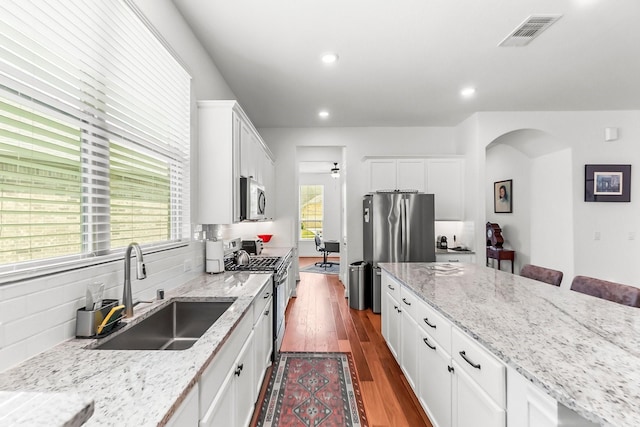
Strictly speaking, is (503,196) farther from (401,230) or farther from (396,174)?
(401,230)

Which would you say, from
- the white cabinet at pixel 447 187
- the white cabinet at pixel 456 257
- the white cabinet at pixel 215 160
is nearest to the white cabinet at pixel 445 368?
the white cabinet at pixel 215 160

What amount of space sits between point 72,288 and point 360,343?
2761mm

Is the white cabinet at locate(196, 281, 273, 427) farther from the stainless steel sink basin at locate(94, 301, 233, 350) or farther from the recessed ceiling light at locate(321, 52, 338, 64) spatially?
the recessed ceiling light at locate(321, 52, 338, 64)

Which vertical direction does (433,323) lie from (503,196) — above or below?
below

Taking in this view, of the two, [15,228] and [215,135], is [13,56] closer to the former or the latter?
[15,228]

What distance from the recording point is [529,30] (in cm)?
250

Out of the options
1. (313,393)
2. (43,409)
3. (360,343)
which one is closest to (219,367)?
(43,409)

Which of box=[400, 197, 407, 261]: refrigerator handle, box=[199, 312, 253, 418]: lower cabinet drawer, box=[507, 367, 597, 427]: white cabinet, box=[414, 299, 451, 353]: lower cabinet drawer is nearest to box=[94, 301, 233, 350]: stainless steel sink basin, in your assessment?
box=[199, 312, 253, 418]: lower cabinet drawer

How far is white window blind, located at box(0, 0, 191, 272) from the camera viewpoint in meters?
1.04

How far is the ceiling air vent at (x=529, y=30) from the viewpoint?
7.66 ft

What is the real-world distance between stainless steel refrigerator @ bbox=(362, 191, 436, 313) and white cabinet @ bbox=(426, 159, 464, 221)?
59cm

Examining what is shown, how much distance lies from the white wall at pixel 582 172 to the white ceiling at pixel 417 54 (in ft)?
0.67

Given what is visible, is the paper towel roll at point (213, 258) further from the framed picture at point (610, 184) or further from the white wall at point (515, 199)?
the white wall at point (515, 199)

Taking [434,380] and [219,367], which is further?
[434,380]
